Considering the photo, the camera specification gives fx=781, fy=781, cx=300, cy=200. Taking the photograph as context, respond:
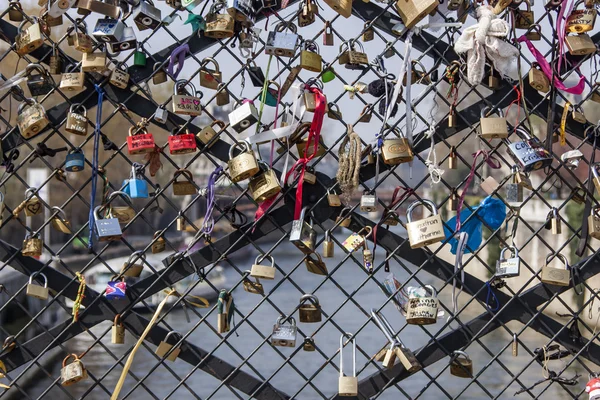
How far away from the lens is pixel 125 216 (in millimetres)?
2607

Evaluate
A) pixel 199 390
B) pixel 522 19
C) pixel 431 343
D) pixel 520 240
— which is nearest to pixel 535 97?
pixel 522 19

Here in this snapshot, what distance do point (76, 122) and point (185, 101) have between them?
1.14 feet

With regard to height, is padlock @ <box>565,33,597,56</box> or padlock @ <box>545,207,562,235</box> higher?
padlock @ <box>565,33,597,56</box>

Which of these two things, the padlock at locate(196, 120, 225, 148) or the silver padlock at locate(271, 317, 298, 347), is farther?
the silver padlock at locate(271, 317, 298, 347)

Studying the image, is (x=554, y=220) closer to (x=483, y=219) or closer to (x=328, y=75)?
(x=483, y=219)

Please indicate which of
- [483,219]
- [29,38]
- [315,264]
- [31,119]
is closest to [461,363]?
[483,219]

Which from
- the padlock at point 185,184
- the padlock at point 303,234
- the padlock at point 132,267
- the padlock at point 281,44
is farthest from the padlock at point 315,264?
the padlock at point 281,44

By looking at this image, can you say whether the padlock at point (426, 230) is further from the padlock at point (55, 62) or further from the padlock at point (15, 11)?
the padlock at point (15, 11)

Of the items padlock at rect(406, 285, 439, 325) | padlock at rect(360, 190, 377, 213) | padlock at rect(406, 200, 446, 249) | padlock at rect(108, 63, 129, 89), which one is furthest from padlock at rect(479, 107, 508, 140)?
padlock at rect(108, 63, 129, 89)

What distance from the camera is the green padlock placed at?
2.53 m

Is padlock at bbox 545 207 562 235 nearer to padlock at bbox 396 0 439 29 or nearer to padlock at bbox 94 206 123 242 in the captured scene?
padlock at bbox 396 0 439 29

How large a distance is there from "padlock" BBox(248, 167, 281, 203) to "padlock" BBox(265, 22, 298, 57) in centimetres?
38

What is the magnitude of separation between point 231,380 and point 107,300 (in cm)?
49

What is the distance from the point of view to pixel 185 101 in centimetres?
249
